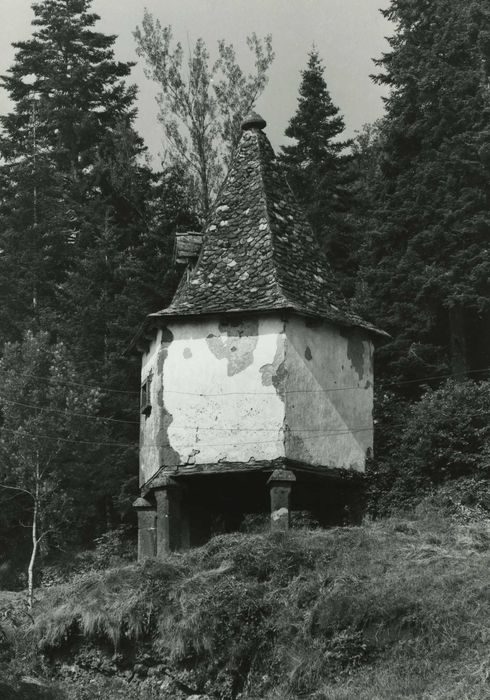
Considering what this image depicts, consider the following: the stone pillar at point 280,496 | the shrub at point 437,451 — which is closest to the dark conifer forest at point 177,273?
the shrub at point 437,451

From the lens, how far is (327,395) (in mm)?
24328

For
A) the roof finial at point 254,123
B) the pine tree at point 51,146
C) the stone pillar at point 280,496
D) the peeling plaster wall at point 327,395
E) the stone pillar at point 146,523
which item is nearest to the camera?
the stone pillar at point 280,496

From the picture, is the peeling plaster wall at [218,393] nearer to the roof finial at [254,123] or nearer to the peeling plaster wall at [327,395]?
the peeling plaster wall at [327,395]

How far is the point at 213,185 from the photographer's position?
38750mm

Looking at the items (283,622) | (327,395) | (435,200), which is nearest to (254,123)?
(327,395)

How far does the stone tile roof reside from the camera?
2445 centimetres

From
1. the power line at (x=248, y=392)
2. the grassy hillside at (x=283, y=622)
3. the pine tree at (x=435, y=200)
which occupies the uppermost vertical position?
the pine tree at (x=435, y=200)

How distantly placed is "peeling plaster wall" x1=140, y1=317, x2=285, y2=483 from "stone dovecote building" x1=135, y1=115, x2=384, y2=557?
0.8 inches

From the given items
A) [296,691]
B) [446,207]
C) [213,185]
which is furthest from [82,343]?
[296,691]

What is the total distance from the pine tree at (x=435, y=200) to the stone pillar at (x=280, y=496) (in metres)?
12.0

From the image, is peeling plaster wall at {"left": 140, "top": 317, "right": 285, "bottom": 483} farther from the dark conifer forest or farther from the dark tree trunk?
the dark tree trunk

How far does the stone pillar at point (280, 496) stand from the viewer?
22.7 meters

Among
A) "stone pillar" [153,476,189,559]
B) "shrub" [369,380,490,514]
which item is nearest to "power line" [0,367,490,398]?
"stone pillar" [153,476,189,559]

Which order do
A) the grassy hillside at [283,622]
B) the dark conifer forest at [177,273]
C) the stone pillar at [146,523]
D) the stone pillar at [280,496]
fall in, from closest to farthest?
1. the grassy hillside at [283,622]
2. the stone pillar at [280,496]
3. the stone pillar at [146,523]
4. the dark conifer forest at [177,273]
